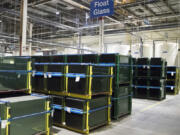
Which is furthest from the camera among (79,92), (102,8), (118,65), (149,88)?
(149,88)

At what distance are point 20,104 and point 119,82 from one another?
3.09 m

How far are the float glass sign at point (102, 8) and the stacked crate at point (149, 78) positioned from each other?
3699 mm

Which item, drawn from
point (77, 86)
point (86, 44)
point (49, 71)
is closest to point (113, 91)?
point (77, 86)

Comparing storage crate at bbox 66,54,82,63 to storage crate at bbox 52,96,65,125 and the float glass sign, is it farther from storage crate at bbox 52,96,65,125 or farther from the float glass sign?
the float glass sign

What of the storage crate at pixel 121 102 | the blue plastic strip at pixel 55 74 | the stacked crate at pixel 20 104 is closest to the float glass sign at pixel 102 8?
the storage crate at pixel 121 102

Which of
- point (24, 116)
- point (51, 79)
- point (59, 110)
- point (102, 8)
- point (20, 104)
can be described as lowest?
point (59, 110)

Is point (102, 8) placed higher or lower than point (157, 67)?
higher

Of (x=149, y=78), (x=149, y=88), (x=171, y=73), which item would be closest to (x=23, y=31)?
(x=149, y=78)

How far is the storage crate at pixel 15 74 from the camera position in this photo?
379cm

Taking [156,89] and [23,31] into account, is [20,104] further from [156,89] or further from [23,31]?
[156,89]

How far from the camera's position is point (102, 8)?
21.2ft

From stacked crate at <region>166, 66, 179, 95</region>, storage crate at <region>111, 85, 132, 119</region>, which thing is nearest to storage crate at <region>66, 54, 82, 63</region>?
storage crate at <region>111, 85, 132, 119</region>

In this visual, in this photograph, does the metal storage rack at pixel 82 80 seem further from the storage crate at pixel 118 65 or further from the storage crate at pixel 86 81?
the storage crate at pixel 118 65

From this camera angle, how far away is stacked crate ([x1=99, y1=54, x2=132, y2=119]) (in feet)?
17.4
